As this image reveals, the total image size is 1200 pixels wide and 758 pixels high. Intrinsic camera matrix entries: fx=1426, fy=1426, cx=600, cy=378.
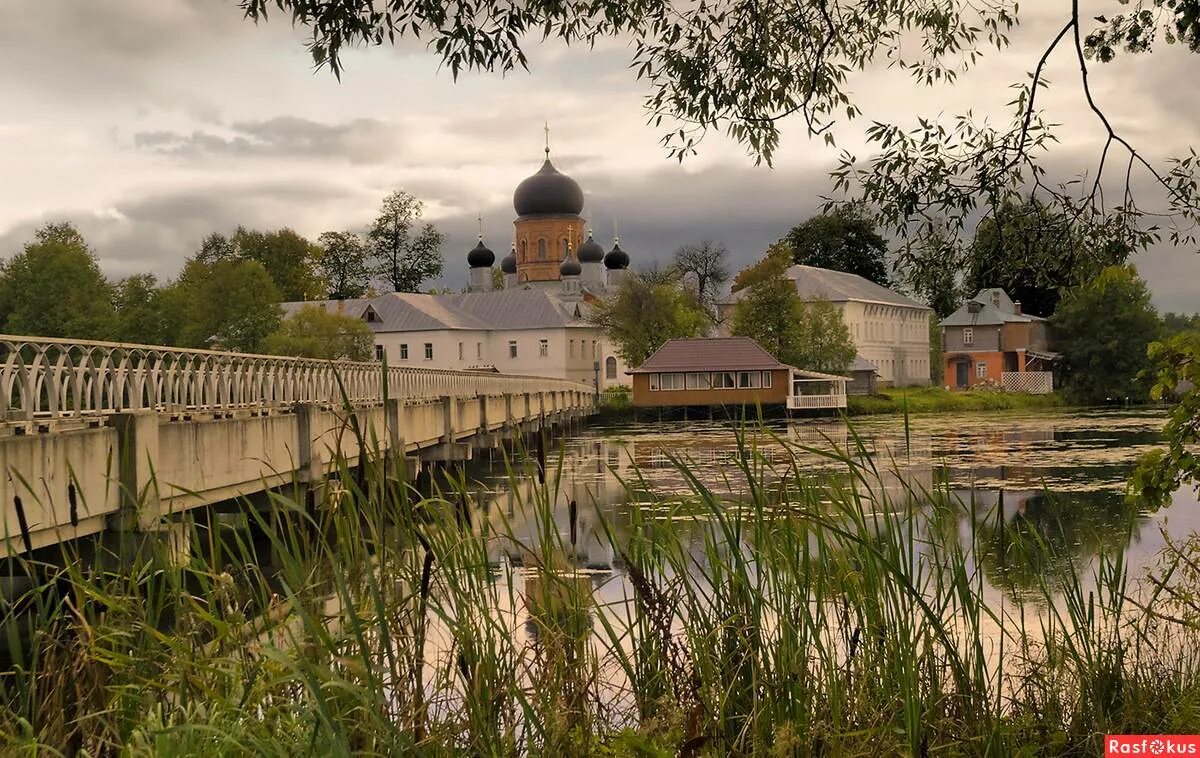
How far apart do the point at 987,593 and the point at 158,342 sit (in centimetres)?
6658

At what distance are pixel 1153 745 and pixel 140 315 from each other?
247ft

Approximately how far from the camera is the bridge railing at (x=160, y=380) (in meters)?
10.4

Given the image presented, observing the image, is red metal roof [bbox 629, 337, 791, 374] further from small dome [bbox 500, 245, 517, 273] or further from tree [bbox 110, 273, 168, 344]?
small dome [bbox 500, 245, 517, 273]

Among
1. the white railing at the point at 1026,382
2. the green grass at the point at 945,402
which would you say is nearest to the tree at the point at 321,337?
the green grass at the point at 945,402

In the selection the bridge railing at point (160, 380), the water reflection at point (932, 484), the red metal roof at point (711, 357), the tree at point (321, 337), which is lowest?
the water reflection at point (932, 484)

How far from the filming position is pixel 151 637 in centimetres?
432

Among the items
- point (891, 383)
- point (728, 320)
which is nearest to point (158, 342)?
point (728, 320)

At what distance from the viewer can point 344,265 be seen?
101m

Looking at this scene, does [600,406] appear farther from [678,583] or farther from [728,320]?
[678,583]

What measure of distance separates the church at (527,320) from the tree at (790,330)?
441 inches

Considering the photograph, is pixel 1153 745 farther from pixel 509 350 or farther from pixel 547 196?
pixel 547 196

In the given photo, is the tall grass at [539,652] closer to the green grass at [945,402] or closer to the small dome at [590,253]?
the green grass at [945,402]

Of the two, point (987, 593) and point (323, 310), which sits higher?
point (323, 310)

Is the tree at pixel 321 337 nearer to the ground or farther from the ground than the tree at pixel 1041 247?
A: farther from the ground
